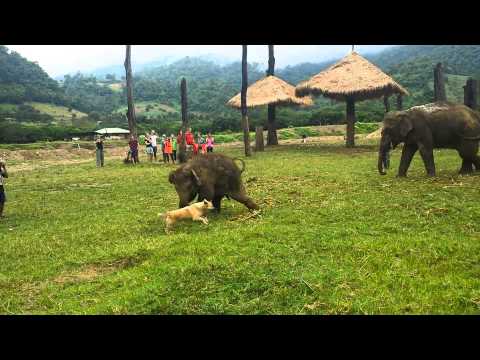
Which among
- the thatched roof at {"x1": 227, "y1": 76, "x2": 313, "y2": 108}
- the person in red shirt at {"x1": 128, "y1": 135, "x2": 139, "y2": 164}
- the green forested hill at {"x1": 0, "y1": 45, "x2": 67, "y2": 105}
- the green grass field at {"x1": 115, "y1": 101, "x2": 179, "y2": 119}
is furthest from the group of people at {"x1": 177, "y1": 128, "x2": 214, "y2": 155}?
the green forested hill at {"x1": 0, "y1": 45, "x2": 67, "y2": 105}

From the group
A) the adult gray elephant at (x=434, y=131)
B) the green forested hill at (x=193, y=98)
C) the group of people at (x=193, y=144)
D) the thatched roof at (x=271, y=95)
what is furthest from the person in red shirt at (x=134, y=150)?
the green forested hill at (x=193, y=98)

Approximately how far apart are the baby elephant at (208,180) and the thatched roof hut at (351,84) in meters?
18.3

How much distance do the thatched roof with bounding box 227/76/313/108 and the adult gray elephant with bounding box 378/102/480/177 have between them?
18247 millimetres

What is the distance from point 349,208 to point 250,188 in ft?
14.4

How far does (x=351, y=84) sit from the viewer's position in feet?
91.8

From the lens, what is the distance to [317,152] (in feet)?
83.8

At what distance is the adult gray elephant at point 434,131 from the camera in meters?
12.9

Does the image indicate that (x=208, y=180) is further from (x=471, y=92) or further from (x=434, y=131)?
(x=471, y=92)

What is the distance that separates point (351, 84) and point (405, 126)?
15514 millimetres

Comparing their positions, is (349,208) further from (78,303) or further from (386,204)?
(78,303)

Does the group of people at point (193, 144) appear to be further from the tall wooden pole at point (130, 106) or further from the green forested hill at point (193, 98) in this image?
the green forested hill at point (193, 98)

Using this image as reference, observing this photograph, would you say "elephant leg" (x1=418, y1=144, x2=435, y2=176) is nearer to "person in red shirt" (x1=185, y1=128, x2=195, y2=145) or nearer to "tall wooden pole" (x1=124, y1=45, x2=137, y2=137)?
"person in red shirt" (x1=185, y1=128, x2=195, y2=145)
